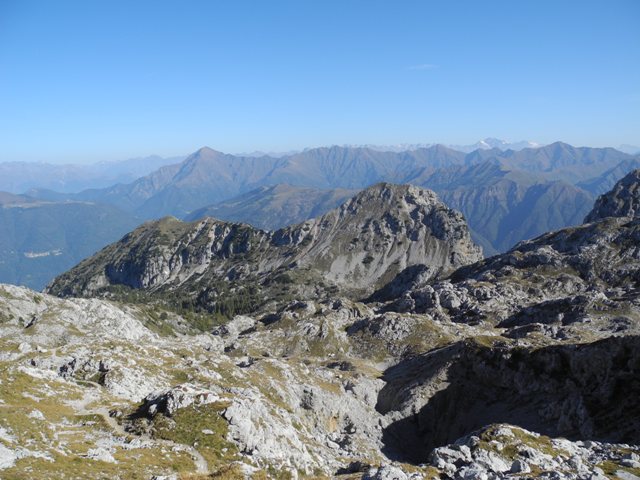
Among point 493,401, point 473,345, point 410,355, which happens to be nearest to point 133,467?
point 493,401

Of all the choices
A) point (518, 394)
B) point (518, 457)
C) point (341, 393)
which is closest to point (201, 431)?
point (518, 457)

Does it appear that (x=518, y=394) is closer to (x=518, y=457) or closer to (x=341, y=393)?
(x=341, y=393)

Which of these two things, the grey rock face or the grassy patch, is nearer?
the grey rock face

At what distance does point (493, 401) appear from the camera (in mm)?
87750

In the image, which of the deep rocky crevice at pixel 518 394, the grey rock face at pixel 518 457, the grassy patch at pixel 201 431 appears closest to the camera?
the grey rock face at pixel 518 457

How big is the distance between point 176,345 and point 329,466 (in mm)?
67372

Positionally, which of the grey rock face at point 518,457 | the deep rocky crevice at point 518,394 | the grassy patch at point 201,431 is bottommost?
the deep rocky crevice at point 518,394

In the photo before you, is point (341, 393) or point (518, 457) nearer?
point (518, 457)

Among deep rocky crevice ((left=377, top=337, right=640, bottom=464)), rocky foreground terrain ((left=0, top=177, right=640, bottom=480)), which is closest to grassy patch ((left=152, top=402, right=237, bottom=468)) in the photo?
rocky foreground terrain ((left=0, top=177, right=640, bottom=480))

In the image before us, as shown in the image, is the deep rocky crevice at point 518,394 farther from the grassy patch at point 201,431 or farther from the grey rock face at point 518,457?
the grassy patch at point 201,431

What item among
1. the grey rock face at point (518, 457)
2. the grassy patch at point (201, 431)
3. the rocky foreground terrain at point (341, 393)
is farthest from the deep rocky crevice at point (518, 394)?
the grassy patch at point (201, 431)

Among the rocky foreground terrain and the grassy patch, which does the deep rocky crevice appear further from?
Answer: the grassy patch

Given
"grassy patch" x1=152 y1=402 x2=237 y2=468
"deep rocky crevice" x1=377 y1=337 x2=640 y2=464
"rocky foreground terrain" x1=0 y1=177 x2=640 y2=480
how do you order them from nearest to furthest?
"rocky foreground terrain" x1=0 y1=177 x2=640 y2=480
"grassy patch" x1=152 y1=402 x2=237 y2=468
"deep rocky crevice" x1=377 y1=337 x2=640 y2=464

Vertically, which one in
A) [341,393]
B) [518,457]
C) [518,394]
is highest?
[518,457]
